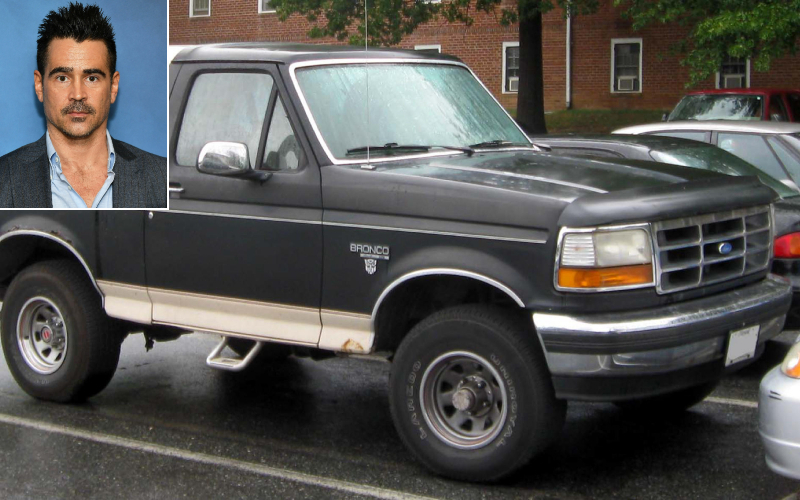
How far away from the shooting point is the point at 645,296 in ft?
16.2

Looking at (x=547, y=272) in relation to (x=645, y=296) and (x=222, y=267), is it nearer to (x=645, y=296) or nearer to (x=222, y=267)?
(x=645, y=296)

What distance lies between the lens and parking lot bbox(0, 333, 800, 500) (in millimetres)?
5258

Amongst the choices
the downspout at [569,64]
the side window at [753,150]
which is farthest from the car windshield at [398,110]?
the downspout at [569,64]

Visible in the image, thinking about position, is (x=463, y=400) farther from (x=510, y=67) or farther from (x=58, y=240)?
(x=510, y=67)

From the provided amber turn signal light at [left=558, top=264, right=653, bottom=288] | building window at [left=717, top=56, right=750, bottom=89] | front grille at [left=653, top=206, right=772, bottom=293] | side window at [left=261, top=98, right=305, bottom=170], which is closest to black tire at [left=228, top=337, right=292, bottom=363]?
side window at [left=261, top=98, right=305, bottom=170]

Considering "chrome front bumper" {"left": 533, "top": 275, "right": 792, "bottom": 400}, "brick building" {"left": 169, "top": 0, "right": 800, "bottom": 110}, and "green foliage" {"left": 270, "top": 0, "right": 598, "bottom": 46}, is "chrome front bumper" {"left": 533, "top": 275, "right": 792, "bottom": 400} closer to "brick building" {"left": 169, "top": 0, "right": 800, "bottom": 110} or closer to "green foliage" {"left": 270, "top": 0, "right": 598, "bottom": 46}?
"green foliage" {"left": 270, "top": 0, "right": 598, "bottom": 46}

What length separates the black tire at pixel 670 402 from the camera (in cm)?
634

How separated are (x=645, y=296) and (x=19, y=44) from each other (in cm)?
279

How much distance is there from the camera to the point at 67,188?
4.64 meters

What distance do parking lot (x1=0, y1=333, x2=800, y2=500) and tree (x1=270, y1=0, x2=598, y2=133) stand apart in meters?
6.53

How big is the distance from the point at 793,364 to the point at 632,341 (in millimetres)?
648

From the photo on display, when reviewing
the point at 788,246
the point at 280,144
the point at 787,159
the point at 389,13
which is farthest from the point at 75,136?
the point at 389,13

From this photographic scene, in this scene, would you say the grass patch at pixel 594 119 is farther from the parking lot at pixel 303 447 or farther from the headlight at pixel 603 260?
the headlight at pixel 603 260

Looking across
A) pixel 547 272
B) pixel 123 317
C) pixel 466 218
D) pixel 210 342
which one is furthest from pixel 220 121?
pixel 210 342
